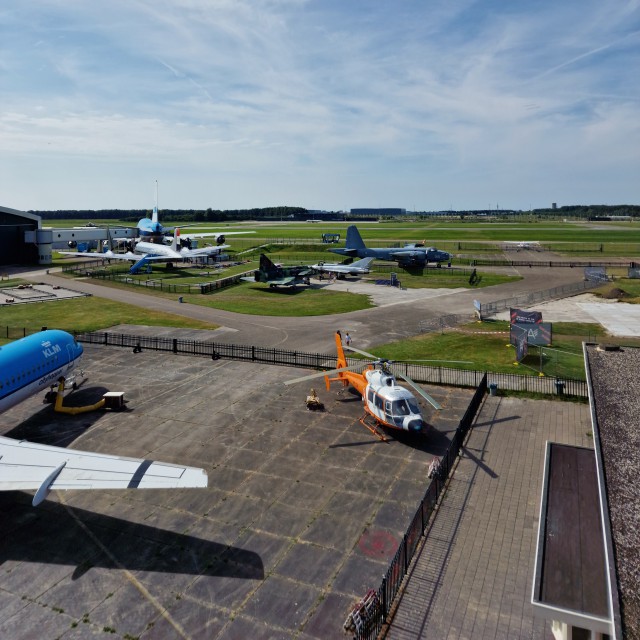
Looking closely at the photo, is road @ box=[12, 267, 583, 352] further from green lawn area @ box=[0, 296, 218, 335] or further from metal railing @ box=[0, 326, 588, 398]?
metal railing @ box=[0, 326, 588, 398]

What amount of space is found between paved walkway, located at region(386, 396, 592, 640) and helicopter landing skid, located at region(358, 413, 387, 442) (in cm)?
463

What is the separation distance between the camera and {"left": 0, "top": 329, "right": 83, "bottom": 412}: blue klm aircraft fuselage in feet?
86.6

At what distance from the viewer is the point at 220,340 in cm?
4809

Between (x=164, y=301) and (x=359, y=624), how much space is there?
61.5m

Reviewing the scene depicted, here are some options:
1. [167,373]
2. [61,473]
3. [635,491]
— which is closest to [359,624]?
[635,491]

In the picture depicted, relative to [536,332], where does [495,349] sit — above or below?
below

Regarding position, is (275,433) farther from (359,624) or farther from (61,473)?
(359,624)

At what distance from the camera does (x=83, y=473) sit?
58.1 feet

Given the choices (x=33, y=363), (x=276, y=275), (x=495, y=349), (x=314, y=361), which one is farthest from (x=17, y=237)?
(x=495, y=349)

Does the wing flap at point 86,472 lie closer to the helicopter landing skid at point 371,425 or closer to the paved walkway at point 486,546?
the paved walkway at point 486,546

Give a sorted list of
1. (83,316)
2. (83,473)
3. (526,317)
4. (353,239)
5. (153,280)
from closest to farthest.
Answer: (83,473), (526,317), (83,316), (153,280), (353,239)

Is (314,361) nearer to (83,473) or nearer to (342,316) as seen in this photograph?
(342,316)

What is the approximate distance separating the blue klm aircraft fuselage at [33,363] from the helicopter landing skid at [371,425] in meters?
19.7

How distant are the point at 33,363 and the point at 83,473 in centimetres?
1417
